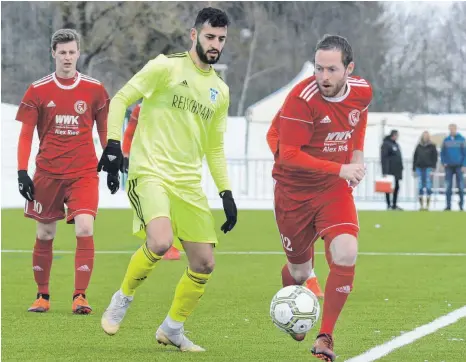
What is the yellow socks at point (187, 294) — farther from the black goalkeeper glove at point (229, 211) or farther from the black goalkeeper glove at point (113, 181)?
the black goalkeeper glove at point (113, 181)

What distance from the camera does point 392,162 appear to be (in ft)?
85.7

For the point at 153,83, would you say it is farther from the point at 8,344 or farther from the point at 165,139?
the point at 8,344

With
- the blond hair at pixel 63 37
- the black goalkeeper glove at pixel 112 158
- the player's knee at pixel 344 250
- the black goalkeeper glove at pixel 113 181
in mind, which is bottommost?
the player's knee at pixel 344 250

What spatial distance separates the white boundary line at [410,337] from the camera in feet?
23.0

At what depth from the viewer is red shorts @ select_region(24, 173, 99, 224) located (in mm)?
9438

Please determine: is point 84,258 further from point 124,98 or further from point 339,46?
point 339,46

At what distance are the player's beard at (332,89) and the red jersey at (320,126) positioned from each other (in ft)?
0.10

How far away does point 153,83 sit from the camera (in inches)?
290

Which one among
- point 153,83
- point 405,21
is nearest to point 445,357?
point 153,83

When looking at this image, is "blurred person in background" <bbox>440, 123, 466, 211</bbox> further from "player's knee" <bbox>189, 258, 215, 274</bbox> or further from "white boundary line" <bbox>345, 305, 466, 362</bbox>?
"player's knee" <bbox>189, 258, 215, 274</bbox>

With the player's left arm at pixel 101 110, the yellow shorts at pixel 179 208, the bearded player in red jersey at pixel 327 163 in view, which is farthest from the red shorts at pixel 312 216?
the player's left arm at pixel 101 110

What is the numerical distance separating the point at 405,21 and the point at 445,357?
46.2m

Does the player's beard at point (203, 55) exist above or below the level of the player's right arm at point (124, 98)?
above

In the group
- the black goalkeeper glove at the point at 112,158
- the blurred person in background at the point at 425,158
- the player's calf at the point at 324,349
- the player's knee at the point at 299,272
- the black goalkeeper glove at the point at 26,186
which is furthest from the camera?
the blurred person in background at the point at 425,158
